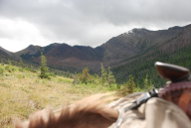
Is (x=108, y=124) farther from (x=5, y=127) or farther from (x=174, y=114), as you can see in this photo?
(x=5, y=127)

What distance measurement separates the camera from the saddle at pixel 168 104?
4.17ft

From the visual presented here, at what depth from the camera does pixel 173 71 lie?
1.33 m

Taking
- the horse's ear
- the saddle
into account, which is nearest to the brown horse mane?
the saddle

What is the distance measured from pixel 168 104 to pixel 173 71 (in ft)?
0.39

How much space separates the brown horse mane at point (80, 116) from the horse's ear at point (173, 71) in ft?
1.04

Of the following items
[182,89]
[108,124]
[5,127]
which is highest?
[182,89]

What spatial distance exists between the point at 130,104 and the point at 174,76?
0.90 ft

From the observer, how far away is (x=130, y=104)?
1.55 metres

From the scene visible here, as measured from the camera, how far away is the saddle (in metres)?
1.27

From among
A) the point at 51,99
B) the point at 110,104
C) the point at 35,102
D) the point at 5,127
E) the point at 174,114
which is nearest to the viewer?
the point at 174,114

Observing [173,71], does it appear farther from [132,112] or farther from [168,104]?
[132,112]

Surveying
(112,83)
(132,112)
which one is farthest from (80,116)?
(112,83)

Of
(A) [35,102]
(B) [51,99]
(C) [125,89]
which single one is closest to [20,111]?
(A) [35,102]

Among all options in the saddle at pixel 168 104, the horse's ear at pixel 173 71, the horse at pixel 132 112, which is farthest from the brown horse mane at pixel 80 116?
the horse's ear at pixel 173 71
